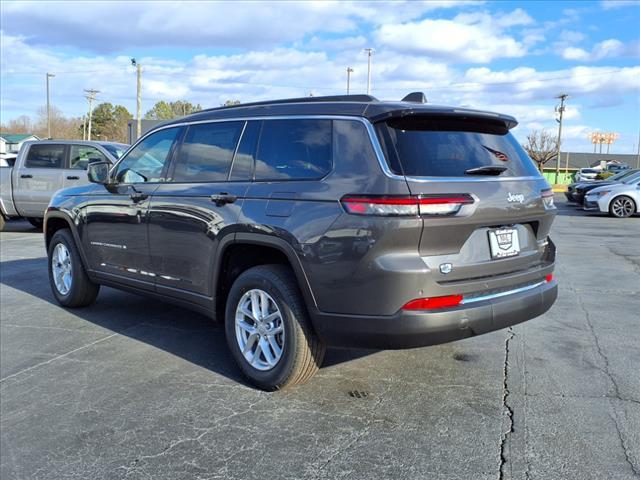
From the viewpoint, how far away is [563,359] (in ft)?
14.5

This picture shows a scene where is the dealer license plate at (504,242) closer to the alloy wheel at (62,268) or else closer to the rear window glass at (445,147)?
the rear window glass at (445,147)


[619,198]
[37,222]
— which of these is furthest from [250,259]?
[619,198]

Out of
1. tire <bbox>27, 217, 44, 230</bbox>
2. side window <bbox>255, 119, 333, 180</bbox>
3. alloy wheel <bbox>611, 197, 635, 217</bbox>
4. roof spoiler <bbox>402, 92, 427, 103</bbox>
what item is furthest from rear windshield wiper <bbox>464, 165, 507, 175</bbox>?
alloy wheel <bbox>611, 197, 635, 217</bbox>

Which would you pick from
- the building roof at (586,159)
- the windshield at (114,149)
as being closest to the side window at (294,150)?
the windshield at (114,149)

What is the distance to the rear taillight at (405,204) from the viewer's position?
3.17 meters

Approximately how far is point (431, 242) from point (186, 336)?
112 inches

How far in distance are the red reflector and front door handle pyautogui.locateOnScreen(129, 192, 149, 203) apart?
2681 mm

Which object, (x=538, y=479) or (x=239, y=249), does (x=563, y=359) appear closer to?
(x=538, y=479)

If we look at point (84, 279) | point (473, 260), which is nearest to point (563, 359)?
point (473, 260)

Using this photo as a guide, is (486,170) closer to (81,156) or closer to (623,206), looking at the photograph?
(81,156)

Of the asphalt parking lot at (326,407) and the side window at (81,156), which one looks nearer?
the asphalt parking lot at (326,407)

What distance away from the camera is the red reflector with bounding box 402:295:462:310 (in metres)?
3.25

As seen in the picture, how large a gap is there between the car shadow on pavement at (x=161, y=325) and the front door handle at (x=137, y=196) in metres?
1.27

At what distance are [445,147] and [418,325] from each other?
3.70ft
